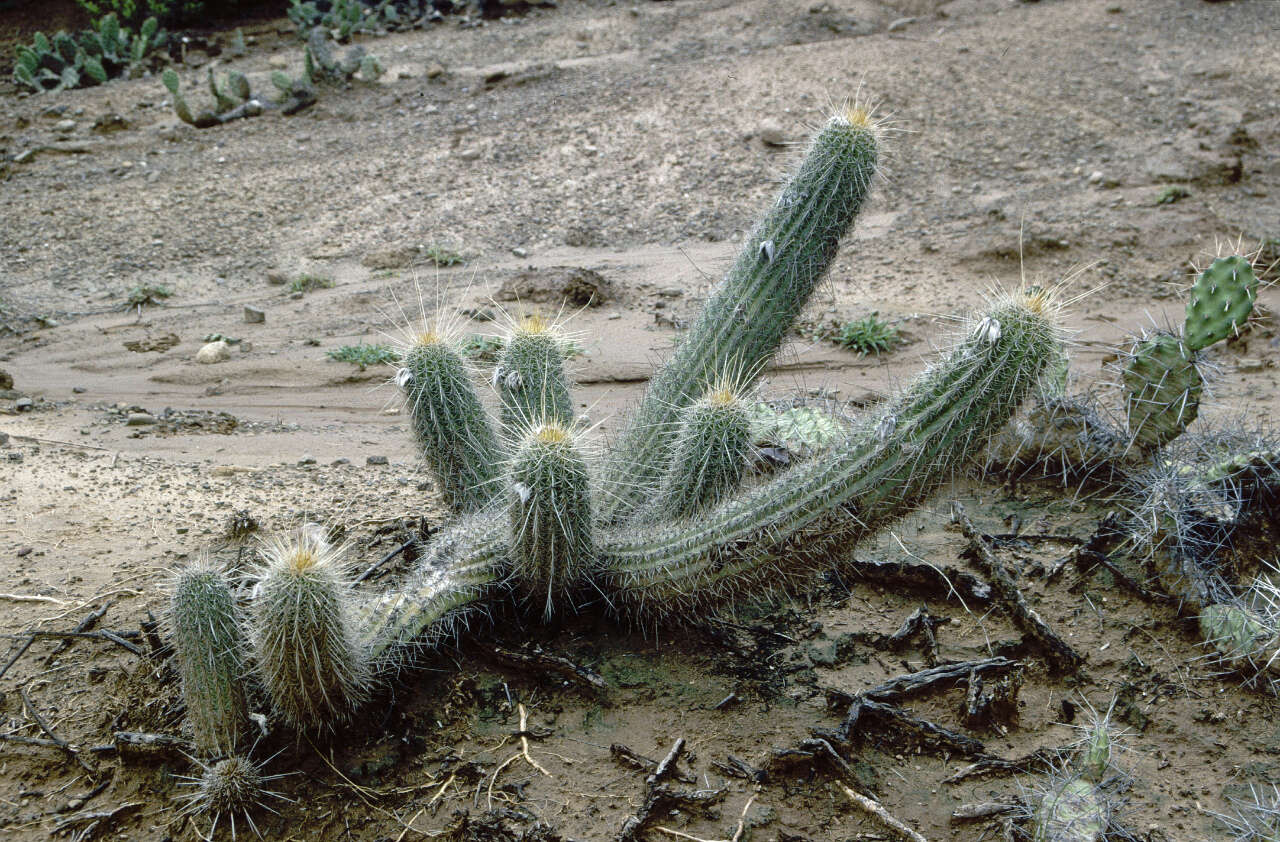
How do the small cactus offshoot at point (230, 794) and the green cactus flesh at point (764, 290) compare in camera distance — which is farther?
the green cactus flesh at point (764, 290)

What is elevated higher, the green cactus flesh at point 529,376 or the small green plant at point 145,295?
the green cactus flesh at point 529,376

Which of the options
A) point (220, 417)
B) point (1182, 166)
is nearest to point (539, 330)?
point (220, 417)

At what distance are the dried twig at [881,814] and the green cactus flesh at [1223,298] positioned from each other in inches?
76.4

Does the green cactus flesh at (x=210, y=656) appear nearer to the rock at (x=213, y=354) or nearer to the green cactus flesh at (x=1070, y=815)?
the green cactus flesh at (x=1070, y=815)

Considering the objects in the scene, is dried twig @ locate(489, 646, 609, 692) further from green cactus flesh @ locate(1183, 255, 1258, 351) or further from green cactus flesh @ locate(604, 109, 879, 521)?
green cactus flesh @ locate(1183, 255, 1258, 351)

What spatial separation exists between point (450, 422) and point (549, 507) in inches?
23.2

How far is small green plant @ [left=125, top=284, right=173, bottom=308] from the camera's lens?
20.9 ft

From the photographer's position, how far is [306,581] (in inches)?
90.6

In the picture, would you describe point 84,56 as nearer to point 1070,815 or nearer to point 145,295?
point 145,295

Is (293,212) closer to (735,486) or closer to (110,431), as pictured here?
(110,431)

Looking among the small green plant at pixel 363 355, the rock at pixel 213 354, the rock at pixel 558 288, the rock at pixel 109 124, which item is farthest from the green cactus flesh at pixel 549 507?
the rock at pixel 109 124

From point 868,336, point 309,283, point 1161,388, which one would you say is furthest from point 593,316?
point 1161,388

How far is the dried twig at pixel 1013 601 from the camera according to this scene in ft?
9.76

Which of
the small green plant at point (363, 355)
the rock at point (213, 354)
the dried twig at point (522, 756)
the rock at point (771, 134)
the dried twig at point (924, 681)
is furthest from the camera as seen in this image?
the rock at point (771, 134)
